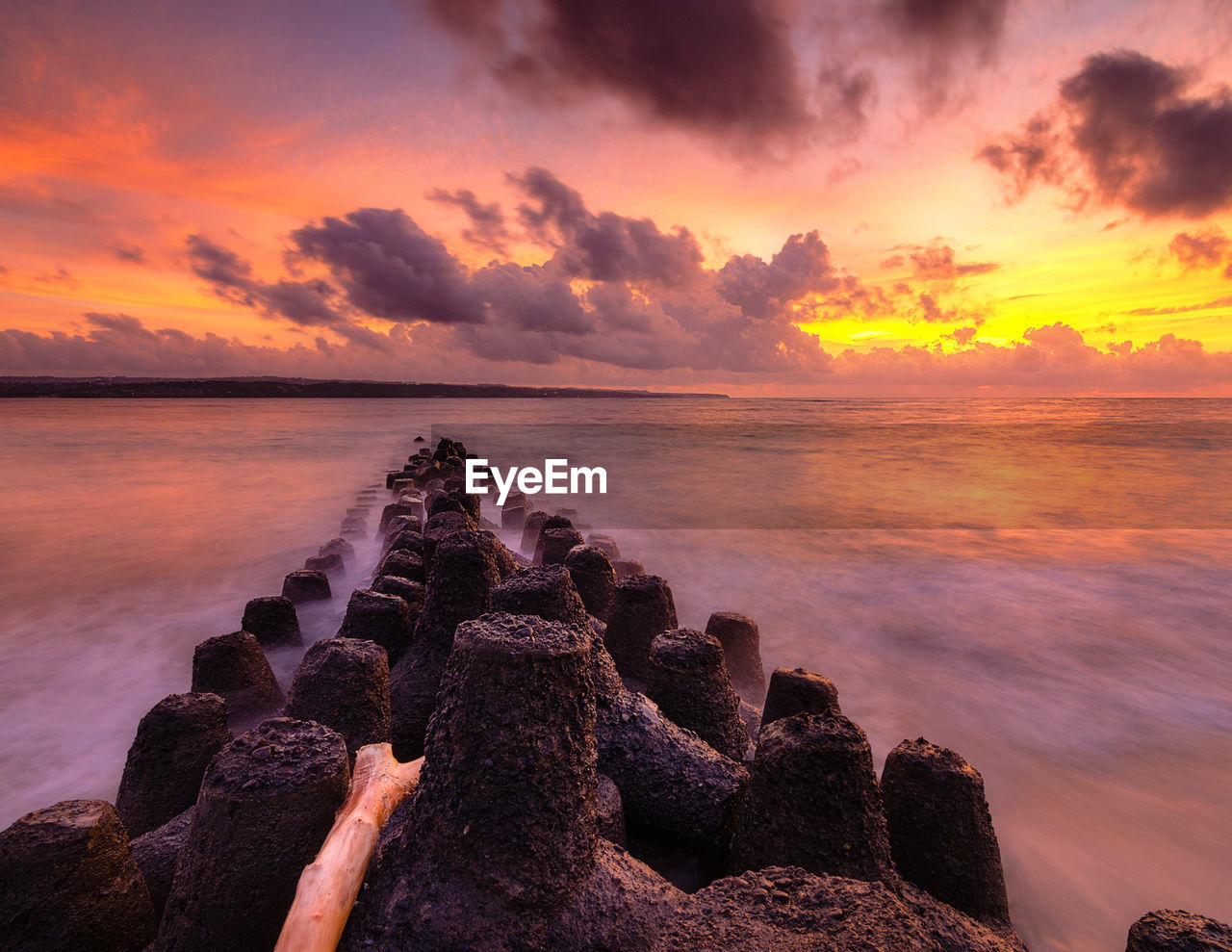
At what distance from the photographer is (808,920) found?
4.65 ft

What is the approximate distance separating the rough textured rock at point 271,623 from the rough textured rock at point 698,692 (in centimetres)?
268

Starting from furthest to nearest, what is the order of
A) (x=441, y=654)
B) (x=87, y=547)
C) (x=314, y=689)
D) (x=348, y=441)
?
(x=348, y=441)
(x=87, y=547)
(x=441, y=654)
(x=314, y=689)

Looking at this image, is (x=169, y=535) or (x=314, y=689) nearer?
(x=314, y=689)

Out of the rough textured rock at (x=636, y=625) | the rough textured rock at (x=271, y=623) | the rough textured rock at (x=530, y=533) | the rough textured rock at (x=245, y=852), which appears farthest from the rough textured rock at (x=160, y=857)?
the rough textured rock at (x=530, y=533)

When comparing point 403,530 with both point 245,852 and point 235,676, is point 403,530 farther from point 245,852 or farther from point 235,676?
point 245,852

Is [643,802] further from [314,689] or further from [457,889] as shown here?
[314,689]

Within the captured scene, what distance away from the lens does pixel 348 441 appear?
2736cm

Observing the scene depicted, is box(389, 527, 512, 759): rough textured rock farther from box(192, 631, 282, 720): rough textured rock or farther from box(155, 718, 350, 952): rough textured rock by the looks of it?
box(155, 718, 350, 952): rough textured rock

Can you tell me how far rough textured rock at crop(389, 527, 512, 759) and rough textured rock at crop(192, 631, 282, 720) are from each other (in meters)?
0.71

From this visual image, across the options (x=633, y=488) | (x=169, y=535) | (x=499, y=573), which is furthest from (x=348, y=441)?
(x=499, y=573)

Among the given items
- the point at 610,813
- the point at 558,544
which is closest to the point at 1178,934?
the point at 610,813

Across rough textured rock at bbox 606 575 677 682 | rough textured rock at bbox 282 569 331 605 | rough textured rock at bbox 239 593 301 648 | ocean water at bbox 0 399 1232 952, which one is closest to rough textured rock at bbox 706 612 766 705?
rough textured rock at bbox 606 575 677 682

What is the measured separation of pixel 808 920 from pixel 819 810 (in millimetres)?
372

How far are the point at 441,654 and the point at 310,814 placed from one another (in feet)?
4.46
